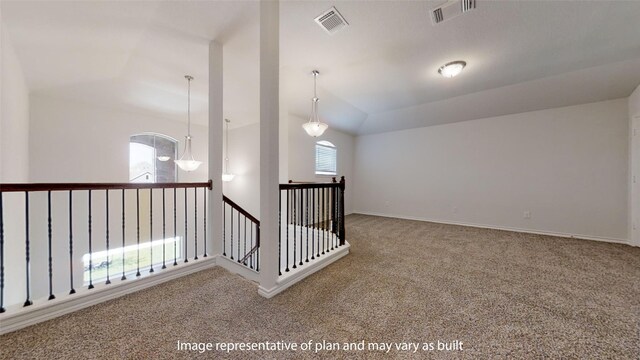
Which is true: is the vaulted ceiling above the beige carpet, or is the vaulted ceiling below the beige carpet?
above

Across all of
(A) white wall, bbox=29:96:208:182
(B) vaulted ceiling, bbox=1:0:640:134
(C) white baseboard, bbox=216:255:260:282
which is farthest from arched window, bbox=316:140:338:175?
(A) white wall, bbox=29:96:208:182

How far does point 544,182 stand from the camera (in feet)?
13.9

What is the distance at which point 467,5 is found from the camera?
6.93 feet

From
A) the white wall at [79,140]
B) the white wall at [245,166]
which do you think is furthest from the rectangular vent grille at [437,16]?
the white wall at [79,140]

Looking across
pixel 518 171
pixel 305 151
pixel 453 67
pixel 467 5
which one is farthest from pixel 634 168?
pixel 305 151

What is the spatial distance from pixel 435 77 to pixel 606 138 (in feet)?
10.6

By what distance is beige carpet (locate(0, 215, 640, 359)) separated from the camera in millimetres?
1364

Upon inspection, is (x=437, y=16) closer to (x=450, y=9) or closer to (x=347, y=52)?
(x=450, y=9)

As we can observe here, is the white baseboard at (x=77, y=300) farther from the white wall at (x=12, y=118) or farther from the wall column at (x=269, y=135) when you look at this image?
the white wall at (x=12, y=118)

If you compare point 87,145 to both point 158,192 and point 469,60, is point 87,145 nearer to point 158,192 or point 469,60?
point 158,192

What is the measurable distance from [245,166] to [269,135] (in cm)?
414

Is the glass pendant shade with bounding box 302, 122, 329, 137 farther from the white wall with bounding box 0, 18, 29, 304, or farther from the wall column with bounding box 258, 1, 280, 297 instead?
the white wall with bounding box 0, 18, 29, 304

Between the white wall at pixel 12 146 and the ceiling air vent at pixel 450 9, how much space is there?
13.6ft

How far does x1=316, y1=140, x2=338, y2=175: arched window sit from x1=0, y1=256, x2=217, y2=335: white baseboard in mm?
3751
